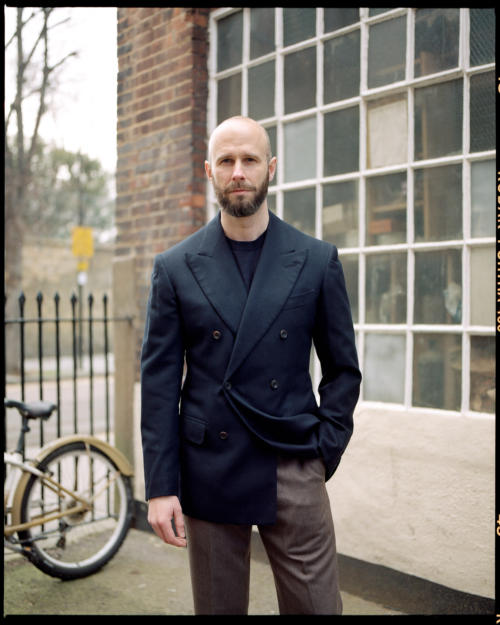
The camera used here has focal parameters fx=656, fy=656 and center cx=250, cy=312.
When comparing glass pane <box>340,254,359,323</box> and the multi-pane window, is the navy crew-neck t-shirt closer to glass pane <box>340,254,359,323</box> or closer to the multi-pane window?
the multi-pane window

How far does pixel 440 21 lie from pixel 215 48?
1.84 m

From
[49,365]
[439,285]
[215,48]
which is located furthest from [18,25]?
[49,365]

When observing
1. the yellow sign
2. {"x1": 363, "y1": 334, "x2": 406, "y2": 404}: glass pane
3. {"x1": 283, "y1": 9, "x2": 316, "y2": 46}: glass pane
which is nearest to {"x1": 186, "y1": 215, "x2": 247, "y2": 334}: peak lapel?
{"x1": 363, "y1": 334, "x2": 406, "y2": 404}: glass pane

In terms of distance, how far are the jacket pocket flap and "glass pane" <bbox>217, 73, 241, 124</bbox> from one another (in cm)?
300

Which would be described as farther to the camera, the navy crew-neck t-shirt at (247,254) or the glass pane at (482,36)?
the glass pane at (482,36)

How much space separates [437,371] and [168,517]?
195cm

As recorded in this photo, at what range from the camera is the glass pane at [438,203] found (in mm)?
3506

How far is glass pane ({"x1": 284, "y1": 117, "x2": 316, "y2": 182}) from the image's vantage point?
13.8ft

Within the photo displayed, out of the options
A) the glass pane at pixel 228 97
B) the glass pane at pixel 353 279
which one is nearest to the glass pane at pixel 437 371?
the glass pane at pixel 353 279

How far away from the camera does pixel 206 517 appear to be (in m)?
2.21

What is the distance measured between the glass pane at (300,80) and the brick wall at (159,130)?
0.74 metres

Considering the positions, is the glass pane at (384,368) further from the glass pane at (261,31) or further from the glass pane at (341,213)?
the glass pane at (261,31)

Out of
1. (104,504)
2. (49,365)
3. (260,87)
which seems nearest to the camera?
(260,87)
